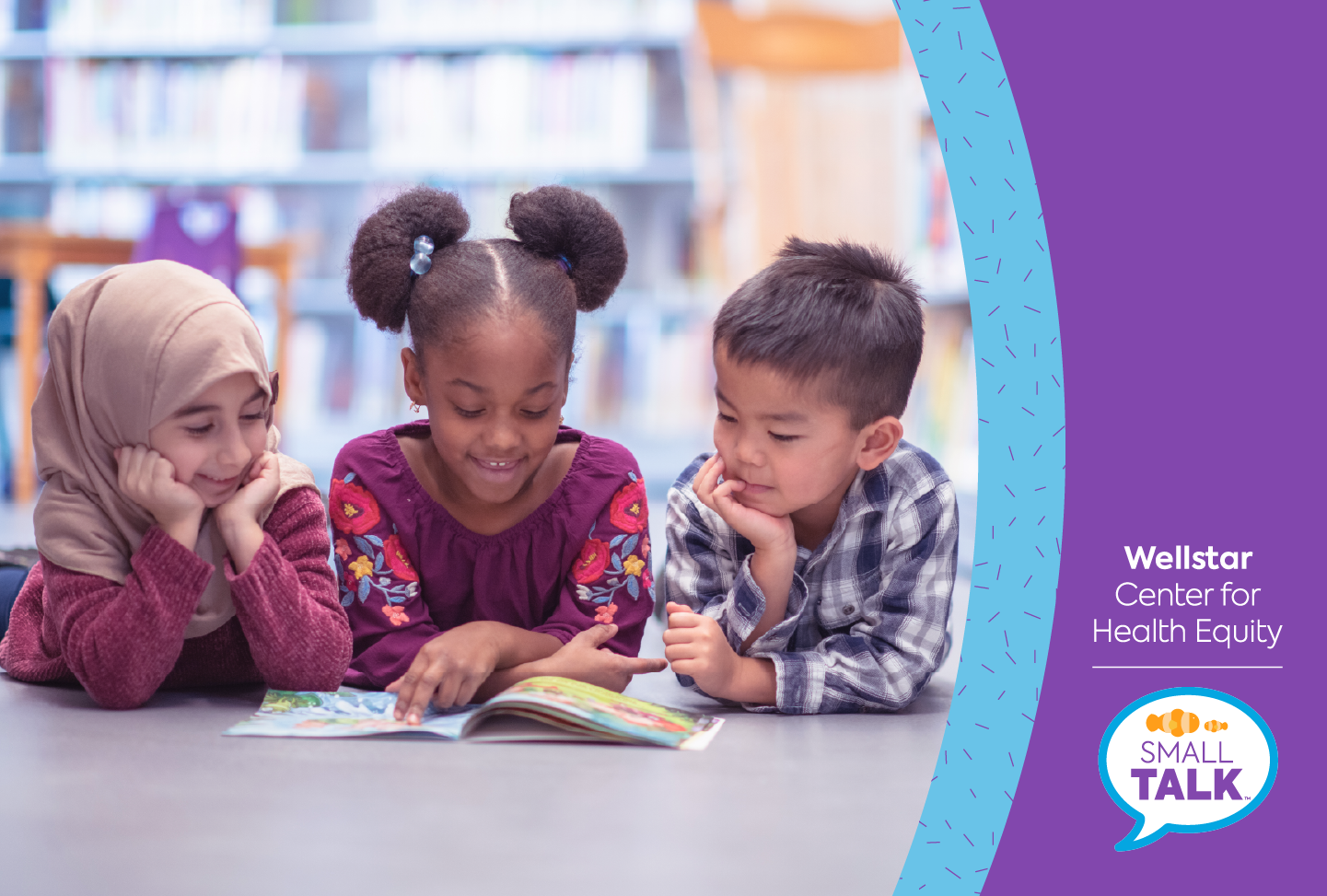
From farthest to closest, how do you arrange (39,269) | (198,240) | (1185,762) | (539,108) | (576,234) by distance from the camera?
(539,108)
(198,240)
(39,269)
(576,234)
(1185,762)

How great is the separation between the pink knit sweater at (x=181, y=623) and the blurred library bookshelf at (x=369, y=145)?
2192mm

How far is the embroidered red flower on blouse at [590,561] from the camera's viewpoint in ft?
4.50

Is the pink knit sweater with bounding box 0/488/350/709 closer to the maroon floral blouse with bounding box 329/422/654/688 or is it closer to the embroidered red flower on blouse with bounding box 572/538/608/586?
the maroon floral blouse with bounding box 329/422/654/688

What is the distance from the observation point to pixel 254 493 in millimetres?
1230

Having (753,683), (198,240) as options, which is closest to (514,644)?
(753,683)

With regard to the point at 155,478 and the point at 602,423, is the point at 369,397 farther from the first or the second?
the point at 155,478

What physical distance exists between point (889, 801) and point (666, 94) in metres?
3.24

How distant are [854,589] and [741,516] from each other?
18 cm

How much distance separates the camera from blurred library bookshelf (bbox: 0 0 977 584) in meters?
3.77

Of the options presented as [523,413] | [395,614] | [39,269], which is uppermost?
Answer: [39,269]

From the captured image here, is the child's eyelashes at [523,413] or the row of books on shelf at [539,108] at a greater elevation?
the row of books on shelf at [539,108]

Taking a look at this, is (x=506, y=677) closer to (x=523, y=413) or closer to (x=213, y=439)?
(x=523, y=413)

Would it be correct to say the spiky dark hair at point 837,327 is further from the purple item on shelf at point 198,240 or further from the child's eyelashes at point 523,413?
the purple item on shelf at point 198,240

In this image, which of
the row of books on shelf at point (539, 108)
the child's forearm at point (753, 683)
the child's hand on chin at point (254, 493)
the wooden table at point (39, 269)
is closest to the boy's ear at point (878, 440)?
the child's forearm at point (753, 683)
